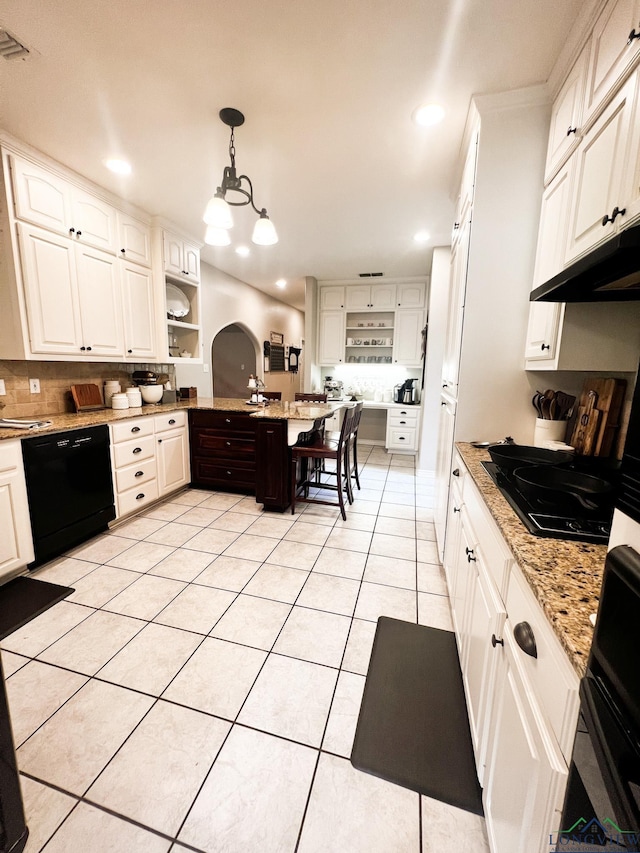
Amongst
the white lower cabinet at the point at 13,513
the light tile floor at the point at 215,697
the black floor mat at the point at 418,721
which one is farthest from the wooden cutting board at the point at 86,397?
the black floor mat at the point at 418,721

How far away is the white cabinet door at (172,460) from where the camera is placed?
10.8 ft

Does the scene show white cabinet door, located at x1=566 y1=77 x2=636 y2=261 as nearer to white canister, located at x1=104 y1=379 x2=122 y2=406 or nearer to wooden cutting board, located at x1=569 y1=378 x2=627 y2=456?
wooden cutting board, located at x1=569 y1=378 x2=627 y2=456

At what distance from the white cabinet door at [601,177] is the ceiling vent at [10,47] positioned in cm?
249

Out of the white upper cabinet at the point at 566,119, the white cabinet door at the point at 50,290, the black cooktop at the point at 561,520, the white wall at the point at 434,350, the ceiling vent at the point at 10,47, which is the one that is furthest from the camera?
the white wall at the point at 434,350

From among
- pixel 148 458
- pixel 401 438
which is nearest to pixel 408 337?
pixel 401 438

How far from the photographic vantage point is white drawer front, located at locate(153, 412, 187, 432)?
3236 mm

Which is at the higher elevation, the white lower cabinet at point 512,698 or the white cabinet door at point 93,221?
→ the white cabinet door at point 93,221

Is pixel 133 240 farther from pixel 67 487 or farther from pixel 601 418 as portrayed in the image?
pixel 601 418

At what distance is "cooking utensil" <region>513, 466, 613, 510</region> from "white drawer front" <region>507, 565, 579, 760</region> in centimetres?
37

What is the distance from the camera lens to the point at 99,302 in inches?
114

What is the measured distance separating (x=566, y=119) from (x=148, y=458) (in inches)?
138

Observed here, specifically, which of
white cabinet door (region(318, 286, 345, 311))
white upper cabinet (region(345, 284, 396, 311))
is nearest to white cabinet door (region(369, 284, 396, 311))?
white upper cabinet (region(345, 284, 396, 311))

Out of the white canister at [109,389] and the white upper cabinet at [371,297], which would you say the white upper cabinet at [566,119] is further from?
the white upper cabinet at [371,297]

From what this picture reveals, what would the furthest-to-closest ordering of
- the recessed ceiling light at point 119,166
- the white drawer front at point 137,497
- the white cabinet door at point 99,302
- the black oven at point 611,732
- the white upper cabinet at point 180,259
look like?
the white upper cabinet at point 180,259 → the white drawer front at point 137,497 → the white cabinet door at point 99,302 → the recessed ceiling light at point 119,166 → the black oven at point 611,732
